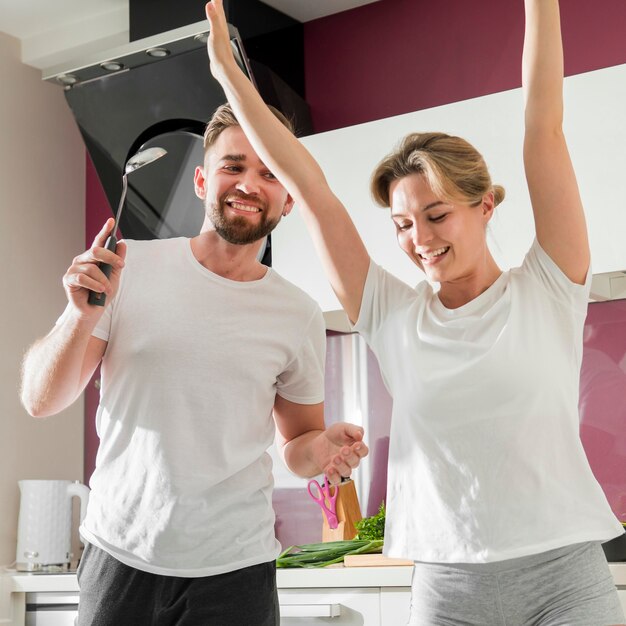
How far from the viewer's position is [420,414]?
123cm

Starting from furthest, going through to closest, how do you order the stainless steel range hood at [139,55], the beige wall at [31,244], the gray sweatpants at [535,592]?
the beige wall at [31,244] < the stainless steel range hood at [139,55] < the gray sweatpants at [535,592]

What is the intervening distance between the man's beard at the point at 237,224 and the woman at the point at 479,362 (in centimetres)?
17

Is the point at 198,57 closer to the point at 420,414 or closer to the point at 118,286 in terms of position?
the point at 118,286

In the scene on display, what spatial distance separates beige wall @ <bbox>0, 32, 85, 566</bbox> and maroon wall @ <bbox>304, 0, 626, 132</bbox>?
0.94 meters

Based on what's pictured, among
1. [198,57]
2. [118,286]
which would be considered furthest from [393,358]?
[198,57]

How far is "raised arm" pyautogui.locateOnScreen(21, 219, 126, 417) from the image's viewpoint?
4.12 ft

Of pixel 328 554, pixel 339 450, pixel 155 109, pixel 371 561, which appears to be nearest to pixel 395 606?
pixel 371 561

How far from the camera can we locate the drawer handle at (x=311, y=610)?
85.0 inches

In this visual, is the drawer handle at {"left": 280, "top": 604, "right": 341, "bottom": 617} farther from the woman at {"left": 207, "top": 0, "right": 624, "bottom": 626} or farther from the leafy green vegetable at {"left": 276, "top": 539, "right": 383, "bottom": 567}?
the woman at {"left": 207, "top": 0, "right": 624, "bottom": 626}

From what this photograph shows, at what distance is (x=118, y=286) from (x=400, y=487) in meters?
0.53

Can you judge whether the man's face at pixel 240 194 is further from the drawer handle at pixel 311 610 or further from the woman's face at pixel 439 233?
the drawer handle at pixel 311 610

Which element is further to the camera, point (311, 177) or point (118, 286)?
point (118, 286)

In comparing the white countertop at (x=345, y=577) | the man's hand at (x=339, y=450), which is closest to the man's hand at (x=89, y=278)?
the man's hand at (x=339, y=450)

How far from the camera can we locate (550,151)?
125 centimetres
